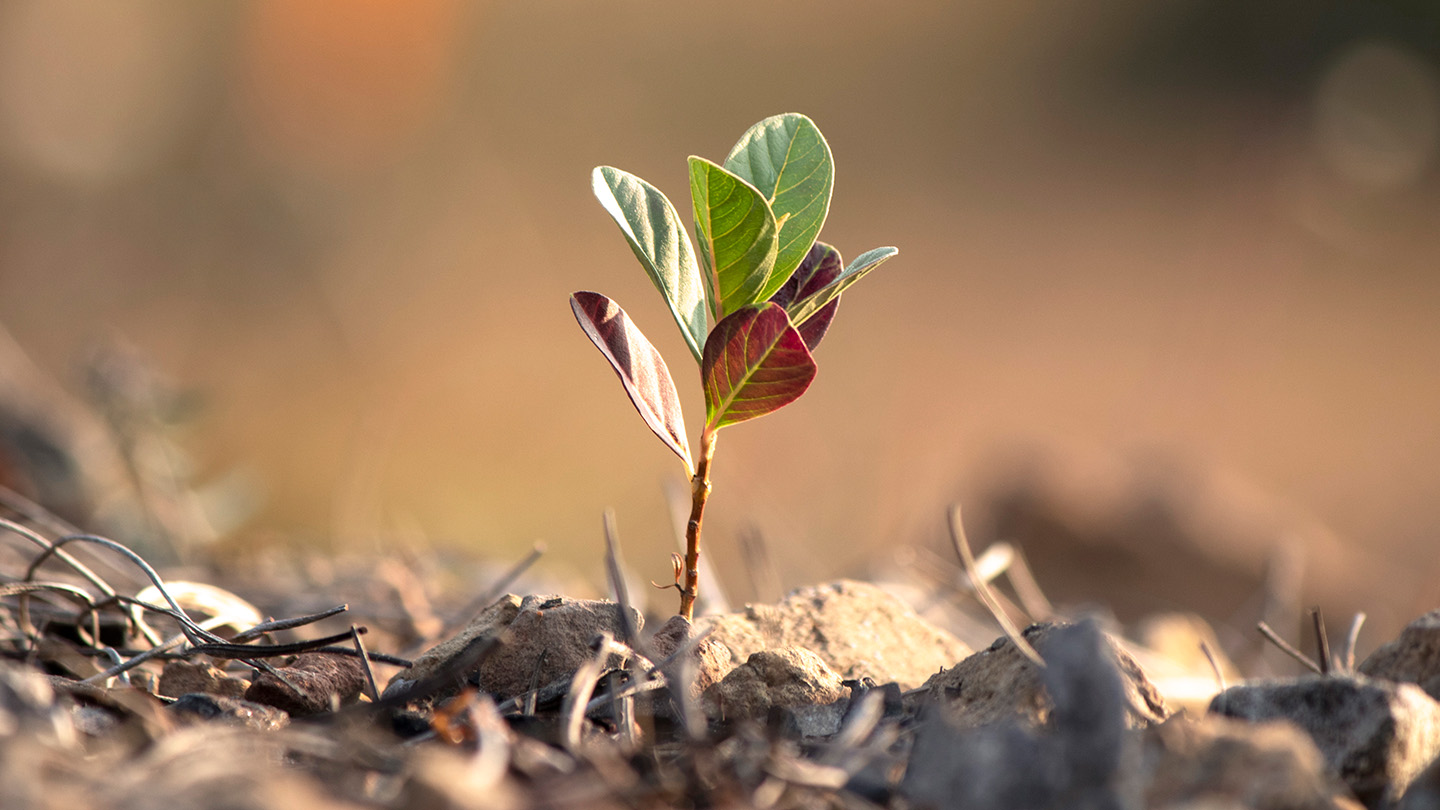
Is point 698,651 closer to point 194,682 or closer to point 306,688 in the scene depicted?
point 306,688

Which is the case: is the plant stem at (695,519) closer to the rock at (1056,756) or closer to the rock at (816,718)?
the rock at (816,718)

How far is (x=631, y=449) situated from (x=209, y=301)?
2.50m

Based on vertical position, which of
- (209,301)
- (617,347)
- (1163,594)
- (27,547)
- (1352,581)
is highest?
(209,301)

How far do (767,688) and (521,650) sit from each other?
21 cm

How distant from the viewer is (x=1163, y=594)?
3.20 meters

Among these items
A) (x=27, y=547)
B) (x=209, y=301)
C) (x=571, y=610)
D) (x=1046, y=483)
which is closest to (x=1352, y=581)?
(x=1046, y=483)

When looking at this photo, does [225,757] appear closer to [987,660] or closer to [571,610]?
[571,610]

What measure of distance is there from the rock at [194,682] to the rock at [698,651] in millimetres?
377

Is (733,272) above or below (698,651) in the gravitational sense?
above

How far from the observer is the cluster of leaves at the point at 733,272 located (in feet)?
2.73

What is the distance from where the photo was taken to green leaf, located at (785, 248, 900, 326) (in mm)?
852

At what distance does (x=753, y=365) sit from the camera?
33.7 inches

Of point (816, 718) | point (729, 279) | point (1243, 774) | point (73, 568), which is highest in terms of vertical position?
point (73, 568)

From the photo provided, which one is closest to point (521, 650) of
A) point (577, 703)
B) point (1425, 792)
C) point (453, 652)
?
point (453, 652)
